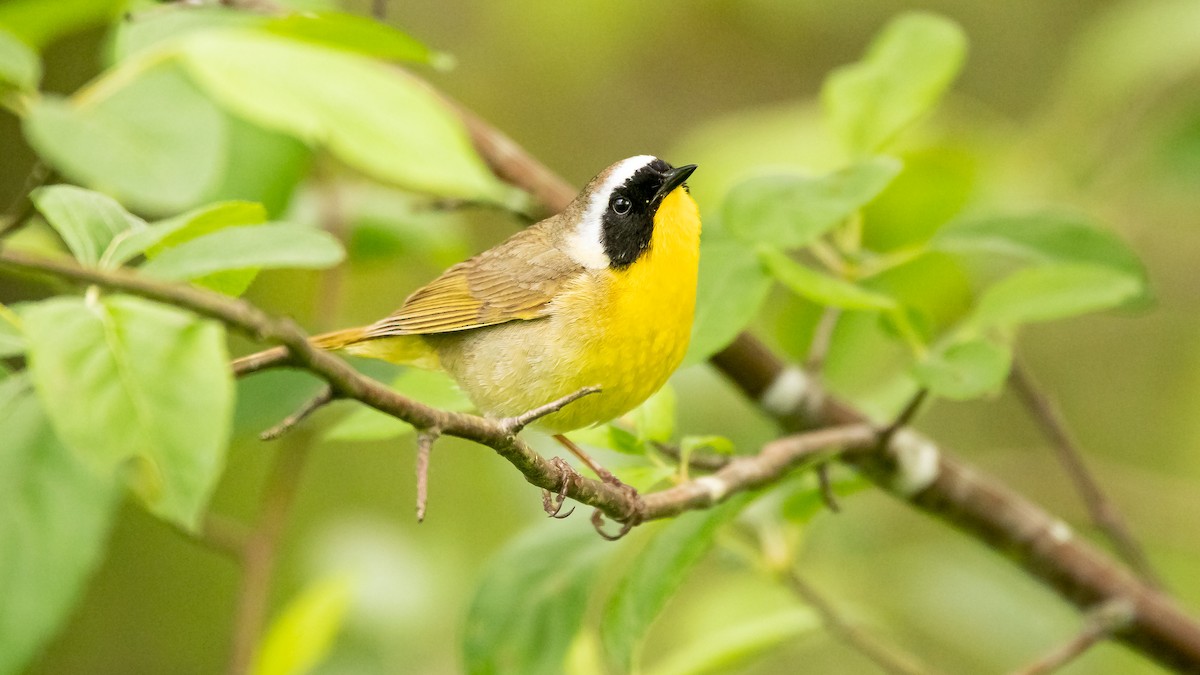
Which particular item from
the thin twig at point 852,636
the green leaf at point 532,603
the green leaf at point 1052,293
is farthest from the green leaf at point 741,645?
the green leaf at point 1052,293

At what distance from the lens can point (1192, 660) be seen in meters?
2.08

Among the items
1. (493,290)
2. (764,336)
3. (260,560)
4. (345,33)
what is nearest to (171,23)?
(345,33)

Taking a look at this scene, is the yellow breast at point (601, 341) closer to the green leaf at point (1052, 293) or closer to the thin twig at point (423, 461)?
the green leaf at point (1052, 293)

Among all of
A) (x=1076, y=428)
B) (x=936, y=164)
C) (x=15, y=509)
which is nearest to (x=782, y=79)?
(x=1076, y=428)

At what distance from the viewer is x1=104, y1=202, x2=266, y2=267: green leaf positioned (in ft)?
3.30

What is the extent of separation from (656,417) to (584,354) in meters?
0.24

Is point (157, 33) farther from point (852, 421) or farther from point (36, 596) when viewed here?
point (852, 421)

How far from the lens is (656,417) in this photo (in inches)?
62.8

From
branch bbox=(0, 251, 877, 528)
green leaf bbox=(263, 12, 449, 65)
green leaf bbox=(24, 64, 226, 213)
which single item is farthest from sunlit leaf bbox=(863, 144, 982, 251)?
green leaf bbox=(24, 64, 226, 213)

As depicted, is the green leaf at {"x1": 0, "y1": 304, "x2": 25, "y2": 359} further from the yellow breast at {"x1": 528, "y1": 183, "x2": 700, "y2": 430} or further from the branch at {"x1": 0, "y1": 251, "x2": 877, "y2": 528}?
the yellow breast at {"x1": 528, "y1": 183, "x2": 700, "y2": 430}

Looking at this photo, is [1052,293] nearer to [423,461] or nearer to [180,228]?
[423,461]

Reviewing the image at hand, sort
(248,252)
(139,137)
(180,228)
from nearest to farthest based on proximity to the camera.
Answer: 1. (248,252)
2. (180,228)
3. (139,137)

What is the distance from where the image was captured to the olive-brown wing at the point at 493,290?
1.98 meters

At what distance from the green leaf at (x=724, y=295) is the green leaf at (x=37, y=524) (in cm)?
80
